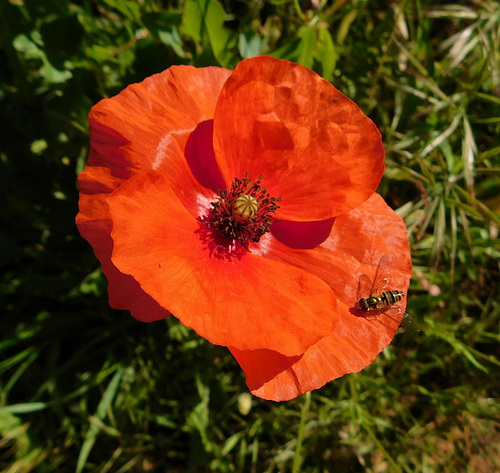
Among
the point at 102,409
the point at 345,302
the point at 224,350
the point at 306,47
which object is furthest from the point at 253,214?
the point at 102,409

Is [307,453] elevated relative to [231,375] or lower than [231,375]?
lower

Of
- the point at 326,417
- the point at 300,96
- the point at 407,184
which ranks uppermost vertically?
the point at 300,96

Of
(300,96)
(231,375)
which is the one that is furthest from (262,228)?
(231,375)

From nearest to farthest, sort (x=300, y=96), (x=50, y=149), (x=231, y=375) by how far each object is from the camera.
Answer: (x=300, y=96), (x=50, y=149), (x=231, y=375)

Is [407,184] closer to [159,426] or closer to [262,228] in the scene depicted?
[262,228]

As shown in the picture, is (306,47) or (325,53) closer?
(306,47)

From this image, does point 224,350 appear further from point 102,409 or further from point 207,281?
point 207,281

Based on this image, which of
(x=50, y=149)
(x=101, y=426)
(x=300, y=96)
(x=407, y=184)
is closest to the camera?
(x=300, y=96)
